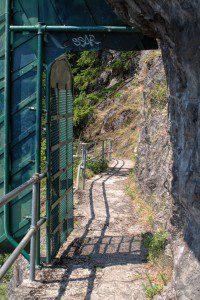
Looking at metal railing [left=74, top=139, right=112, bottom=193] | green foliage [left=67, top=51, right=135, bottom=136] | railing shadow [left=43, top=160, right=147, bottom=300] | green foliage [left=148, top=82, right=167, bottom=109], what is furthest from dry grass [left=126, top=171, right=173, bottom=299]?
green foliage [left=67, top=51, right=135, bottom=136]

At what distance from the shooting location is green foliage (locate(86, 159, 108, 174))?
1362cm

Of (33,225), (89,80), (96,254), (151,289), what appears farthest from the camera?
(89,80)

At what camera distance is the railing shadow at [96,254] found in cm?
509

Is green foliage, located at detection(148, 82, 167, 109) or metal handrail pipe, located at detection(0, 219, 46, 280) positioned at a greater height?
→ green foliage, located at detection(148, 82, 167, 109)

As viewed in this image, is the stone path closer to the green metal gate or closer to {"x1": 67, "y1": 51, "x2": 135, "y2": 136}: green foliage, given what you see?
the green metal gate

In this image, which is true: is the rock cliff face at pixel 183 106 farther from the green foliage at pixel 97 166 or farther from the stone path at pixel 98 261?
the green foliage at pixel 97 166

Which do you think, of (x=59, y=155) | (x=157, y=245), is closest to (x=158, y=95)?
(x=59, y=155)

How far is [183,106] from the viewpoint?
12.2 ft

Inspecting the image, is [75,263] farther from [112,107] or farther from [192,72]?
[112,107]

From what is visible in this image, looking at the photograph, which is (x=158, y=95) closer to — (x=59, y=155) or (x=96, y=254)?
(x=59, y=155)

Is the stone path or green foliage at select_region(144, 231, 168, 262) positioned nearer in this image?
the stone path

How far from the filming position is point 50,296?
14.9 feet

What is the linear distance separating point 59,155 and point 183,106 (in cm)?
228

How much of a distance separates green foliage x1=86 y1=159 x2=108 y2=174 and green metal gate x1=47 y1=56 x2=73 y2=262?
23.8 feet
